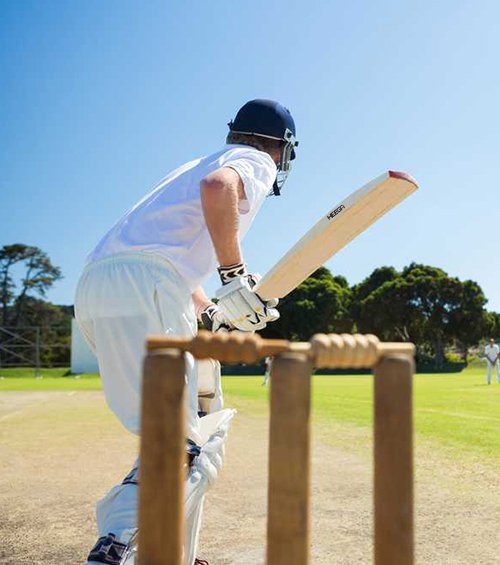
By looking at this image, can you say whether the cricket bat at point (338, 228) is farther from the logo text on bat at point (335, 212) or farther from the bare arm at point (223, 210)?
the bare arm at point (223, 210)

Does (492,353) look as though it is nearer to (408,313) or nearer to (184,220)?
(184,220)

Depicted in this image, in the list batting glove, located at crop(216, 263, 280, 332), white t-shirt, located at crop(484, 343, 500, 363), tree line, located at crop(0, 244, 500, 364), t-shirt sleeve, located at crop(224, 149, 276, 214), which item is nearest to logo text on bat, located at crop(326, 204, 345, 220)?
t-shirt sleeve, located at crop(224, 149, 276, 214)

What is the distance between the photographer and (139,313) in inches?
90.6

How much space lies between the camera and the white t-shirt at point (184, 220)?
241 centimetres

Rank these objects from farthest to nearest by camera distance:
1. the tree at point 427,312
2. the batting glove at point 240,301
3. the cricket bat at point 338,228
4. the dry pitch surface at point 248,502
Result: the tree at point 427,312, the dry pitch surface at point 248,502, the cricket bat at point 338,228, the batting glove at point 240,301

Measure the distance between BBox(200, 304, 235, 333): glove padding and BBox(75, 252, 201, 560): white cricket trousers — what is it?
235 mm

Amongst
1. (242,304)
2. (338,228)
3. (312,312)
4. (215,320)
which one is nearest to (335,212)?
(338,228)

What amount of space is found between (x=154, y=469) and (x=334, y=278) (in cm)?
6011

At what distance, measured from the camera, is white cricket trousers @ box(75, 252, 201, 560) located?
228cm

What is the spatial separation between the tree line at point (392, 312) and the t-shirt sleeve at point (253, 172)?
4632 cm

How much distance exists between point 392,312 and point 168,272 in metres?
50.2

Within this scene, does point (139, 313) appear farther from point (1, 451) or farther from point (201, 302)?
point (1, 451)

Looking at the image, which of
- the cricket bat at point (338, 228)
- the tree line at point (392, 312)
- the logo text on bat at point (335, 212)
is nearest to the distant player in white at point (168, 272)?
the cricket bat at point (338, 228)

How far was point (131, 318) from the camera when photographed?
230 cm
